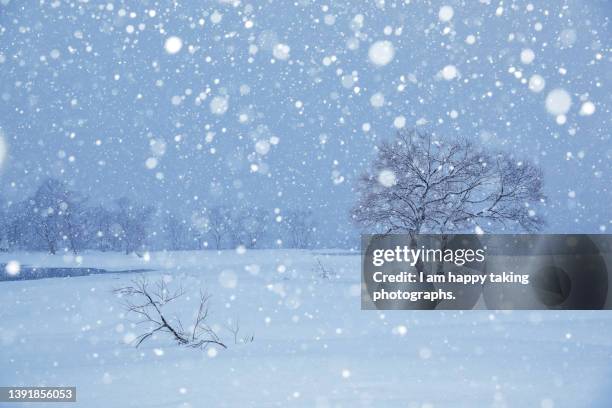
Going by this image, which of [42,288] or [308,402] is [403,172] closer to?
[308,402]

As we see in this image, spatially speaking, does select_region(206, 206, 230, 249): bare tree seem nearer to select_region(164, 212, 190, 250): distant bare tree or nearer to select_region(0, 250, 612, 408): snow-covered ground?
select_region(164, 212, 190, 250): distant bare tree

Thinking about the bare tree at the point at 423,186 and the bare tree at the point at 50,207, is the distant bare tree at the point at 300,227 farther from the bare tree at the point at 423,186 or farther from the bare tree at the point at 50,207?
the bare tree at the point at 423,186

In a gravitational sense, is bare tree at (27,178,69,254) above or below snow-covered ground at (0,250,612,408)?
above

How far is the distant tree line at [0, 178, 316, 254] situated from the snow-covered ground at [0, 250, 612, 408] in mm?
62987

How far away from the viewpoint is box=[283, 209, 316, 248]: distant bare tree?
110 meters

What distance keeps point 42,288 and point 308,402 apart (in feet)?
74.4

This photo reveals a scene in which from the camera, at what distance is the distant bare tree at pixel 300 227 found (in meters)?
Answer: 110

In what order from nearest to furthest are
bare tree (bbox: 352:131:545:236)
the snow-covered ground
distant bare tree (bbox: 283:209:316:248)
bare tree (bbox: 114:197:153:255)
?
the snow-covered ground
bare tree (bbox: 352:131:545:236)
bare tree (bbox: 114:197:153:255)
distant bare tree (bbox: 283:209:316:248)

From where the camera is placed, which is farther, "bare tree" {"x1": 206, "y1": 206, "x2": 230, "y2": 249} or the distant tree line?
"bare tree" {"x1": 206, "y1": 206, "x2": 230, "y2": 249}

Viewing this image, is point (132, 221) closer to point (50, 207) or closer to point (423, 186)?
point (50, 207)

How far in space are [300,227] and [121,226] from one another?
39.3 m

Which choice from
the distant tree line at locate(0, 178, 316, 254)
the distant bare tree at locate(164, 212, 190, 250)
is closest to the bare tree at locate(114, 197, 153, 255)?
the distant tree line at locate(0, 178, 316, 254)

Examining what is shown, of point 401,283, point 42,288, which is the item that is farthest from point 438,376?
point 42,288

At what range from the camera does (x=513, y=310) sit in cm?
1652
